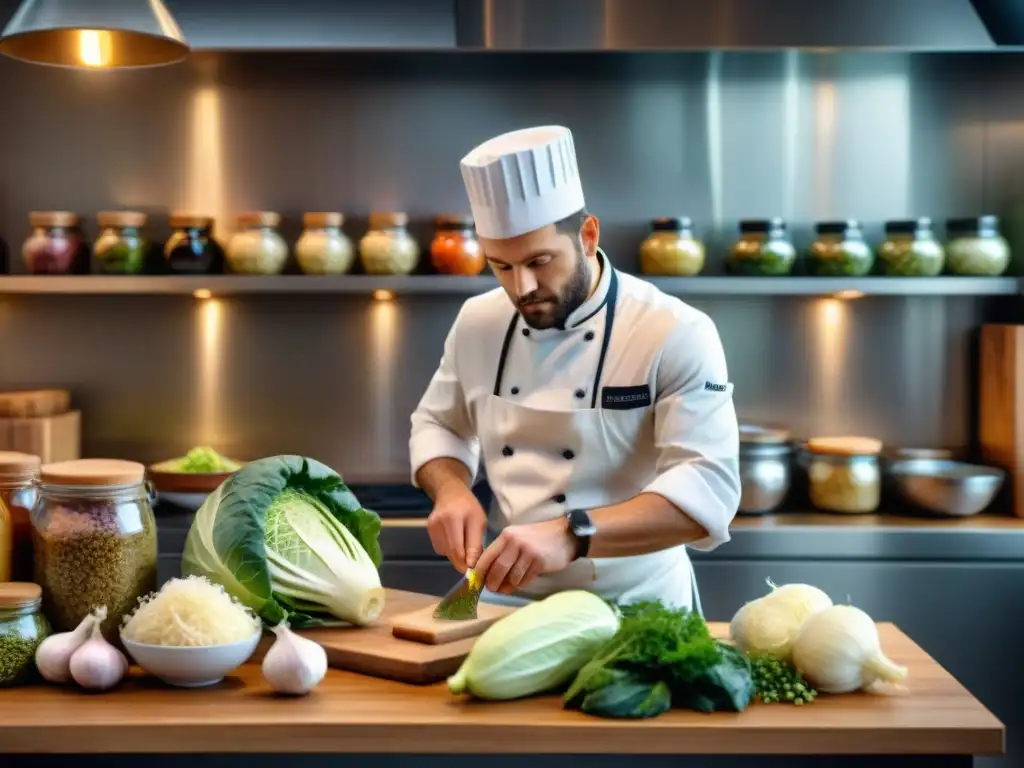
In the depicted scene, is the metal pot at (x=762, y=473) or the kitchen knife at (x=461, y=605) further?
the metal pot at (x=762, y=473)

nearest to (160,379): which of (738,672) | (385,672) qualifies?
(385,672)

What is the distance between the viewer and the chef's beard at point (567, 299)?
2348 millimetres

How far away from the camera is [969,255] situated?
395 centimetres

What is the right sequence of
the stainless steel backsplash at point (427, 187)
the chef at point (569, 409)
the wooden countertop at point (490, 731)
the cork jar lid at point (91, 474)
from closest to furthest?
the wooden countertop at point (490, 731) < the cork jar lid at point (91, 474) < the chef at point (569, 409) < the stainless steel backsplash at point (427, 187)

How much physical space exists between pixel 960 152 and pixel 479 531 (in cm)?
265

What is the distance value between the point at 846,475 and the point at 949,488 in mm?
294

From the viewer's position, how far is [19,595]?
1.83 metres

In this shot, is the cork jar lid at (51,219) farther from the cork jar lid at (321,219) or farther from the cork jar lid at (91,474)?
the cork jar lid at (91,474)

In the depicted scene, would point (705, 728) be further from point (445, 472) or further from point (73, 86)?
point (73, 86)

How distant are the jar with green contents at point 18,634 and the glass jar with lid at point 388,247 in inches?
86.9

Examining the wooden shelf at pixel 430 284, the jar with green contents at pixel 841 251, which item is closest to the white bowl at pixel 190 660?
the wooden shelf at pixel 430 284

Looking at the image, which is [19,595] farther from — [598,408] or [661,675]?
[598,408]

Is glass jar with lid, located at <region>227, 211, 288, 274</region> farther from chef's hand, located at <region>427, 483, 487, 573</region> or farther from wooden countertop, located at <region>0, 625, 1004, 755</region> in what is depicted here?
wooden countertop, located at <region>0, 625, 1004, 755</region>

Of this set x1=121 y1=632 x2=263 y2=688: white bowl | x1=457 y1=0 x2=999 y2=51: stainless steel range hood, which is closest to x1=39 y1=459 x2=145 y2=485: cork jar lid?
x1=121 y1=632 x2=263 y2=688: white bowl
